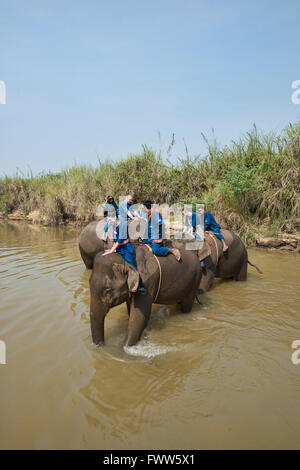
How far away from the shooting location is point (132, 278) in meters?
3.25

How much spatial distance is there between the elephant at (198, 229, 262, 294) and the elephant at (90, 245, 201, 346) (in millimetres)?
1111

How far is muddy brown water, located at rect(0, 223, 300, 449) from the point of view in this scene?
2.17 metres

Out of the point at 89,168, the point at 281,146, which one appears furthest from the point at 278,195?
the point at 89,168

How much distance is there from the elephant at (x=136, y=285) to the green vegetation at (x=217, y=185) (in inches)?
231

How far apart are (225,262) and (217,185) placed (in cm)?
484

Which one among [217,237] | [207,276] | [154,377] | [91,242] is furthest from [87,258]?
[154,377]

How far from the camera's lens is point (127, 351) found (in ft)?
10.9

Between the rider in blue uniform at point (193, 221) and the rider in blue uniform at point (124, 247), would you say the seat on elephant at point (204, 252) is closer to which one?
the rider in blue uniform at point (193, 221)

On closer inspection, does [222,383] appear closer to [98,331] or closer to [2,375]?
[98,331]

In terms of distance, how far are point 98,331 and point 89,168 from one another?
14233mm

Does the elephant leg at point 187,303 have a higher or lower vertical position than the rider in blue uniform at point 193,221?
lower

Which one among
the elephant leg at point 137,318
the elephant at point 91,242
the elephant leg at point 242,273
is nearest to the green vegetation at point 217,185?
the elephant leg at point 242,273

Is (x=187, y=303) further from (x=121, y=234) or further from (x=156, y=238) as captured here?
(x=121, y=234)

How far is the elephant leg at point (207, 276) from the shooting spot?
536 cm
